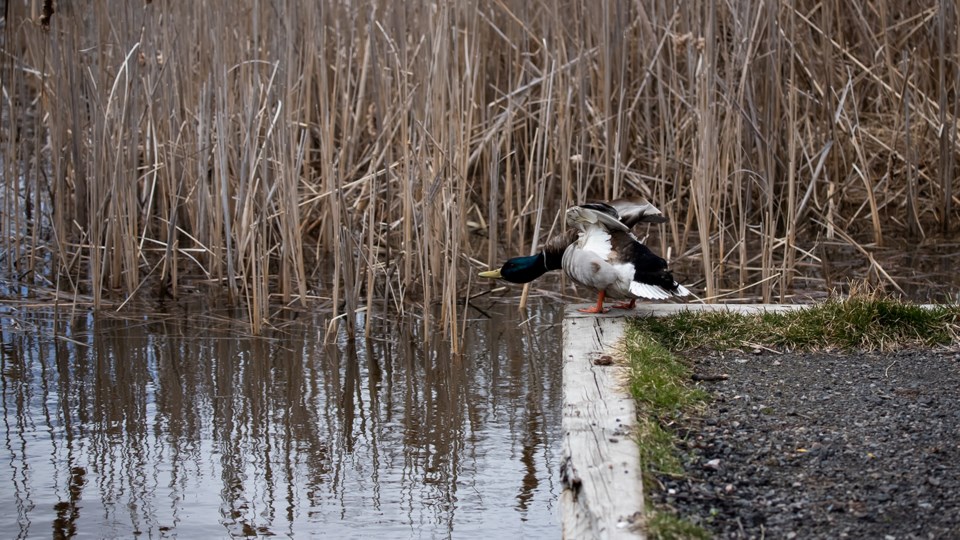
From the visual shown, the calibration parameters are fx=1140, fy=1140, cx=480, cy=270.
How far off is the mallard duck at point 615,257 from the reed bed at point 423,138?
55 cm

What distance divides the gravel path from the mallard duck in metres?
0.44

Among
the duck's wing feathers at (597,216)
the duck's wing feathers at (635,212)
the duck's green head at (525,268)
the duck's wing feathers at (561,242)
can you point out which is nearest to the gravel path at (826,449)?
the duck's wing feathers at (597,216)

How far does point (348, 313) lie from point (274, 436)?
1157mm

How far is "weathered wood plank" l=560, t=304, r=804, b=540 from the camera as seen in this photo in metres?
2.58

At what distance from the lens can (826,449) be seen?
3.09 meters

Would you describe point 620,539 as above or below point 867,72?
below

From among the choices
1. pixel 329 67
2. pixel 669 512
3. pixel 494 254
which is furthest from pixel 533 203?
pixel 669 512

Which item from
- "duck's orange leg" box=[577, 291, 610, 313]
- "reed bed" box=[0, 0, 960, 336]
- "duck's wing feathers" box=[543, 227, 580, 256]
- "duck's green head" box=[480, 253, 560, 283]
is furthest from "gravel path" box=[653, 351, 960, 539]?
"reed bed" box=[0, 0, 960, 336]

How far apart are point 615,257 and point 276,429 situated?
149cm

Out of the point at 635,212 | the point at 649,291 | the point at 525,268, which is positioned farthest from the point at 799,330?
the point at 525,268

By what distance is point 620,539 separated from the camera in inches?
96.3

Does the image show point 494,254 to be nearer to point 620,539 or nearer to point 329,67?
point 329,67

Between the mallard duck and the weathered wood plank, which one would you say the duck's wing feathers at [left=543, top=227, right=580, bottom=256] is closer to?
the mallard duck

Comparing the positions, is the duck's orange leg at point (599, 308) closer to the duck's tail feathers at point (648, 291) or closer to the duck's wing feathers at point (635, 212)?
the duck's tail feathers at point (648, 291)
